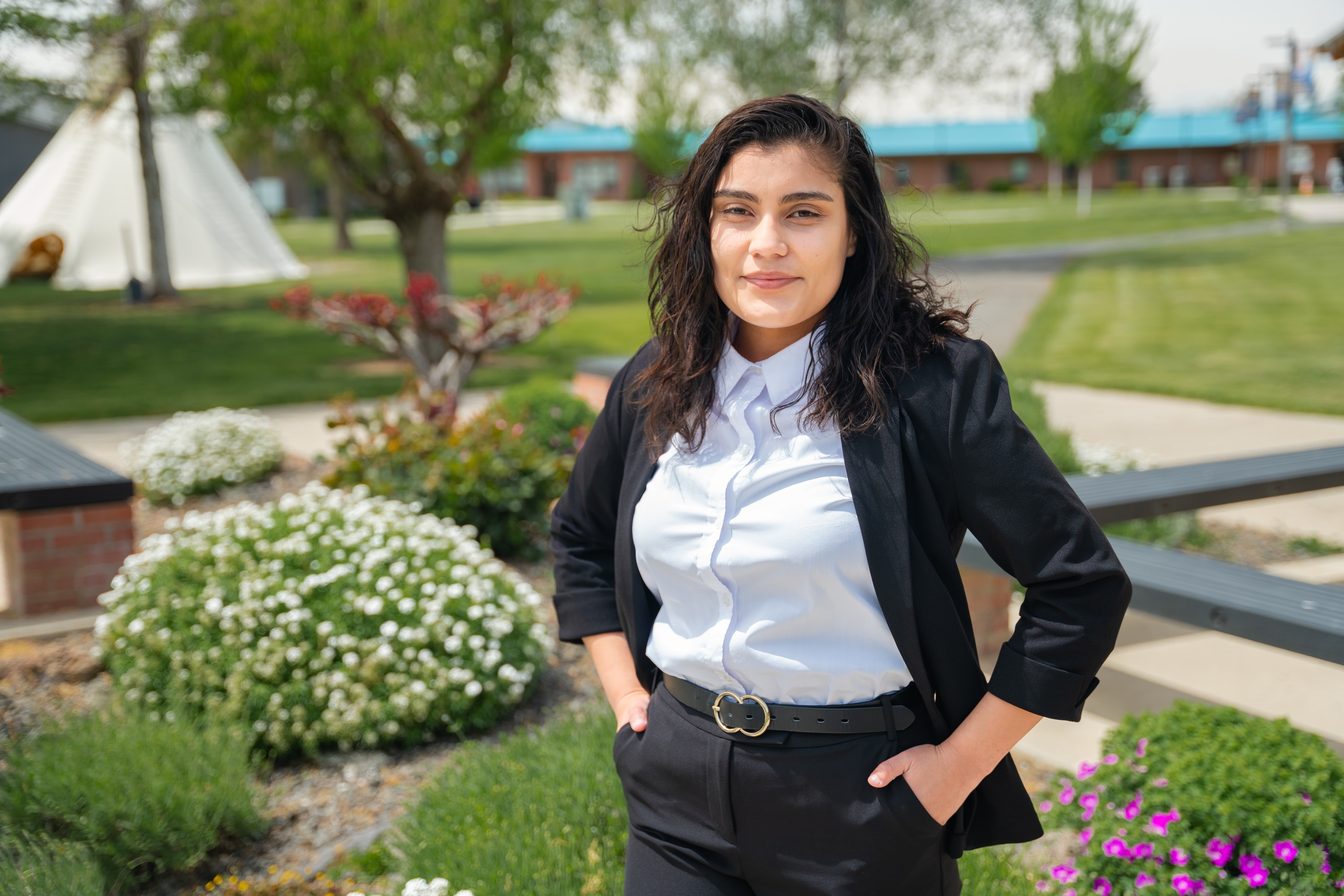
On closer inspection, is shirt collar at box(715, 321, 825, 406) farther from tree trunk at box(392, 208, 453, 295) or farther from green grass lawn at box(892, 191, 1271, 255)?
green grass lawn at box(892, 191, 1271, 255)

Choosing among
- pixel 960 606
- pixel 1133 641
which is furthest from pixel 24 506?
pixel 1133 641

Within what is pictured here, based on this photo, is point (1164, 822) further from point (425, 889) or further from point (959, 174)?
point (959, 174)

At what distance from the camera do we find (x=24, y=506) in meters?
4.62

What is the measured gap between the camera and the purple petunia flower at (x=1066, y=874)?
100 inches

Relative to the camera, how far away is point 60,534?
15.8ft

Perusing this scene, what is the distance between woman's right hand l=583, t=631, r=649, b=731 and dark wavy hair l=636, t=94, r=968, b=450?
0.40 m

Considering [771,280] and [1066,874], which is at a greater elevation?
[771,280]

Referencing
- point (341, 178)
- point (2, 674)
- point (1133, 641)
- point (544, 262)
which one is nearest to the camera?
point (2, 674)

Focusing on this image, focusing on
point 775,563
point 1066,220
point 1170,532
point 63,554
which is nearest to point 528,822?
point 775,563

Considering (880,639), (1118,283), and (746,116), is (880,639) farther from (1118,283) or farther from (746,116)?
(1118,283)

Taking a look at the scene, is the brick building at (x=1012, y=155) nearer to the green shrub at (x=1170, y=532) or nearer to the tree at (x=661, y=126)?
the tree at (x=661, y=126)

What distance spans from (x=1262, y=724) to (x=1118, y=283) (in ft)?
60.3

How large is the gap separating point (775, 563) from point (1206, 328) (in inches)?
583

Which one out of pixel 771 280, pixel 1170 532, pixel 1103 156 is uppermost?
pixel 1103 156
